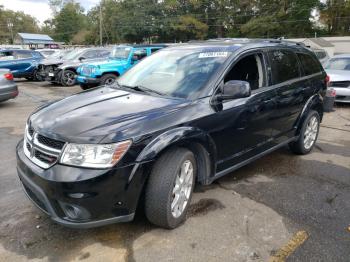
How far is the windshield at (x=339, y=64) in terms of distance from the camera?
10650mm

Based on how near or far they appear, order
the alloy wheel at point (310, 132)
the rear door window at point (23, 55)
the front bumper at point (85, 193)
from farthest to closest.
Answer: the rear door window at point (23, 55) < the alloy wheel at point (310, 132) < the front bumper at point (85, 193)

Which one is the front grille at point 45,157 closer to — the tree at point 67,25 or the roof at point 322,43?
the roof at point 322,43

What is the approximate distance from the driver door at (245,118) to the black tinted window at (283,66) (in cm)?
20

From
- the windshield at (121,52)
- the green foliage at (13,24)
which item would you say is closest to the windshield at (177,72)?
the windshield at (121,52)

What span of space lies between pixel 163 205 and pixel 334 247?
5.13 ft

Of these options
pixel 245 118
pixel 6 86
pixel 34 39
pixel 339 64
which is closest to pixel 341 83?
pixel 339 64

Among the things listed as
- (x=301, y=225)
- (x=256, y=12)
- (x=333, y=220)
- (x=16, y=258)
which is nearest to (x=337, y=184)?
(x=333, y=220)

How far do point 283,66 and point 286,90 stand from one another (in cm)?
34

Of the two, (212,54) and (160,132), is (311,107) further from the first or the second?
(160,132)

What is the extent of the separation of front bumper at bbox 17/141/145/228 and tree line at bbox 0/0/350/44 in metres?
43.9

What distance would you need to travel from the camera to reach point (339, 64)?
10883mm

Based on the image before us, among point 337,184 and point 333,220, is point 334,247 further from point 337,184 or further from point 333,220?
point 337,184

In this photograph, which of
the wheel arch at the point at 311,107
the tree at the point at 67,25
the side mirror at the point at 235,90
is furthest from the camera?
the tree at the point at 67,25

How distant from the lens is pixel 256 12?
157ft
